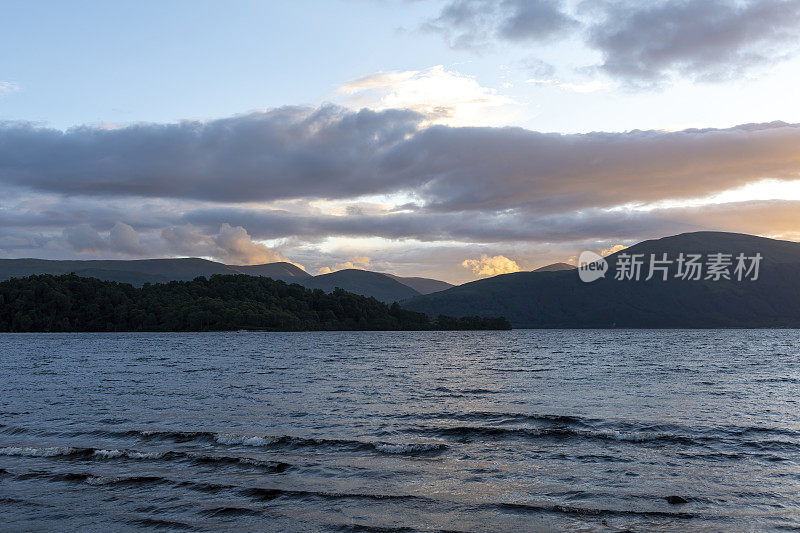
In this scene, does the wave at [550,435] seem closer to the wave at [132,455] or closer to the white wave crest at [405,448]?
the white wave crest at [405,448]

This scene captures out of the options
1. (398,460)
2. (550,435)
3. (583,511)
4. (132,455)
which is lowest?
(132,455)

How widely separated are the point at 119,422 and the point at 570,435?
23.1 m

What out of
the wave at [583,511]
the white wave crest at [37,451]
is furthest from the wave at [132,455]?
the wave at [583,511]

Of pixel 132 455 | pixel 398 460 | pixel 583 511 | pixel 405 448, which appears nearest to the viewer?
pixel 583 511

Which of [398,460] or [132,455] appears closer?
[398,460]

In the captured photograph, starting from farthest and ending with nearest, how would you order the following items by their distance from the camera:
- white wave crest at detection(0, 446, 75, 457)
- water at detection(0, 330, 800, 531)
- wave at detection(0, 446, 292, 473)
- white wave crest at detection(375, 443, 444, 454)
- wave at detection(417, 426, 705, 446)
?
wave at detection(417, 426, 705, 446), white wave crest at detection(375, 443, 444, 454), white wave crest at detection(0, 446, 75, 457), wave at detection(0, 446, 292, 473), water at detection(0, 330, 800, 531)

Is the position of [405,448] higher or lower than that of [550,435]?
lower

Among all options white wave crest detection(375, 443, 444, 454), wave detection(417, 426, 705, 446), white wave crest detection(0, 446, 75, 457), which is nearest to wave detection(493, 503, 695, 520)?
white wave crest detection(375, 443, 444, 454)

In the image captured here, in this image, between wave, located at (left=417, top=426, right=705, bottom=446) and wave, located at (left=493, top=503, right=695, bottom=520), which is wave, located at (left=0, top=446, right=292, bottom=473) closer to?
wave, located at (left=493, top=503, right=695, bottom=520)

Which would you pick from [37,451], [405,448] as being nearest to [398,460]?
[405,448]

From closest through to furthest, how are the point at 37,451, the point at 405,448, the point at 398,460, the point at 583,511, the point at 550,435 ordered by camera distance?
1. the point at 583,511
2. the point at 398,460
3. the point at 37,451
4. the point at 405,448
5. the point at 550,435

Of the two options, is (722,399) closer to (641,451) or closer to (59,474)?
(641,451)

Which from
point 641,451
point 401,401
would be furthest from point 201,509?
point 401,401

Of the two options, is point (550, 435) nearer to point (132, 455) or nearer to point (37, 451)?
point (132, 455)
